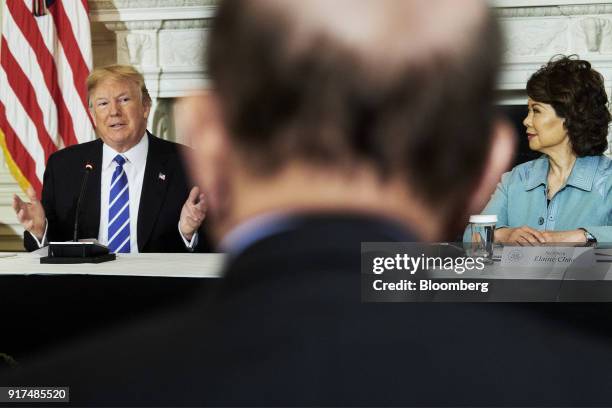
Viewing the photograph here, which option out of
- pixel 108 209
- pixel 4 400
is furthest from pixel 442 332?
pixel 108 209

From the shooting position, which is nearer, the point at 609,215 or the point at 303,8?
the point at 303,8

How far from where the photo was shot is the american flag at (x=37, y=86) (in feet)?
14.4

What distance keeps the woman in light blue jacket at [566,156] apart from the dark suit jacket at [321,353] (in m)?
1.95

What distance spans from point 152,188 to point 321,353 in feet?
8.49

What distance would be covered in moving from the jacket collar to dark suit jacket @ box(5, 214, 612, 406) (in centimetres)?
207

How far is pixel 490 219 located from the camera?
78.4 inches

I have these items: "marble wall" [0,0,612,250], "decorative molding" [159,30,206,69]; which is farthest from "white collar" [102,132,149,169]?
"decorative molding" [159,30,206,69]

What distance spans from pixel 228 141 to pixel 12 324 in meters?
1.81

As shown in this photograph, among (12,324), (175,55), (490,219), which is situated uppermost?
(175,55)

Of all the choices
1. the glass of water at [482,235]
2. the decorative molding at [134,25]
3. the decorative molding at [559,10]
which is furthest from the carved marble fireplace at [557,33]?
the glass of water at [482,235]

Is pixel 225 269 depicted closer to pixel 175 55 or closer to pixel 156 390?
pixel 156 390

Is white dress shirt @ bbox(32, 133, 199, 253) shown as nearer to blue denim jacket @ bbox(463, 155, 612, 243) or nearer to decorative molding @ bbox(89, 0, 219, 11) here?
blue denim jacket @ bbox(463, 155, 612, 243)

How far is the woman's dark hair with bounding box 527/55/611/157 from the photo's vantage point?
92.7 inches
